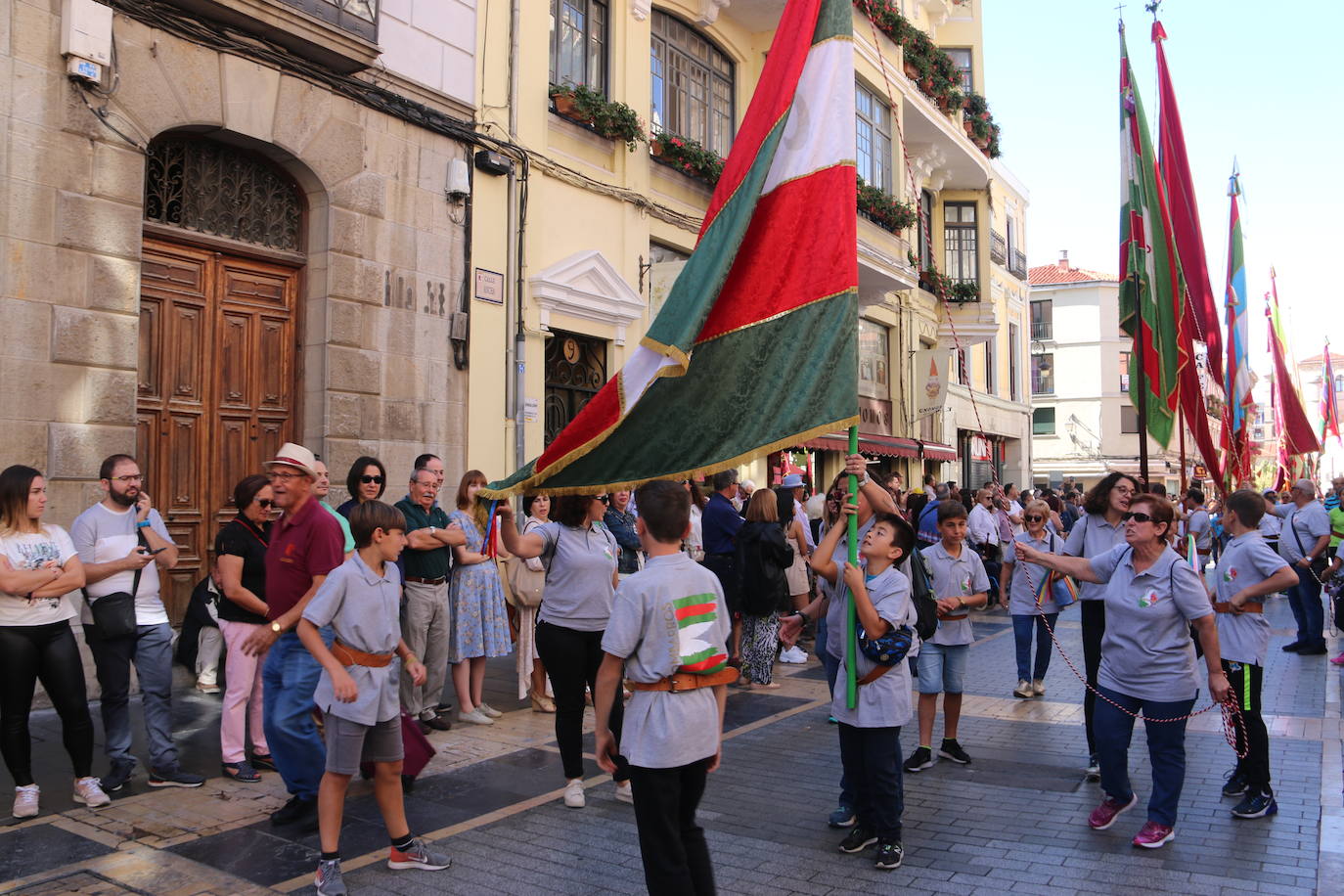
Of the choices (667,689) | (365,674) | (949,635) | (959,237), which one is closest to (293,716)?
(365,674)

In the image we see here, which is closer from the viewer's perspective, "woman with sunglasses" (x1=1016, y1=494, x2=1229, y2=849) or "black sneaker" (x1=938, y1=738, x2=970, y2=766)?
"woman with sunglasses" (x1=1016, y1=494, x2=1229, y2=849)

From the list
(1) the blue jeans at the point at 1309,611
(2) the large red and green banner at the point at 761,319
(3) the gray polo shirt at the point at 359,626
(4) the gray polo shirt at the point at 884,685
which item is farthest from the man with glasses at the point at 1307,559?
(3) the gray polo shirt at the point at 359,626

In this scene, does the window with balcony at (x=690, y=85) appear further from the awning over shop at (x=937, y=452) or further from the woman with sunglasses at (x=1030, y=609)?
the awning over shop at (x=937, y=452)

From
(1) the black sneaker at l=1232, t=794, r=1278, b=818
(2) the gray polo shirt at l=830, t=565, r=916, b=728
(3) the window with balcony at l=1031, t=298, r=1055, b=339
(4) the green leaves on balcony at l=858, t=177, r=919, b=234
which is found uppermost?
(3) the window with balcony at l=1031, t=298, r=1055, b=339

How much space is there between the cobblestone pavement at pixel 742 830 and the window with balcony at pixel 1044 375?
167 feet

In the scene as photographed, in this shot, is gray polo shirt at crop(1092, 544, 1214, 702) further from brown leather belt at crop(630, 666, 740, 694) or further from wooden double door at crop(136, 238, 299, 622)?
wooden double door at crop(136, 238, 299, 622)

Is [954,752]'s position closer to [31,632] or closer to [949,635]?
[949,635]

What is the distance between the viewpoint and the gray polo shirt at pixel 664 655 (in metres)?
3.67

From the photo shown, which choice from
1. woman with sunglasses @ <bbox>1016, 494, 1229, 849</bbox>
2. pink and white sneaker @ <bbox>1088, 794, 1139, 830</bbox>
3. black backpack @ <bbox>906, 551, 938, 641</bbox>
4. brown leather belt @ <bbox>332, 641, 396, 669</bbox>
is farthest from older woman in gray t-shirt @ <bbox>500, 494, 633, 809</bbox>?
woman with sunglasses @ <bbox>1016, 494, 1229, 849</bbox>

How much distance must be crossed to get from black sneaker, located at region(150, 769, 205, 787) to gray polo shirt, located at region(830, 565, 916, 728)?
3605 mm

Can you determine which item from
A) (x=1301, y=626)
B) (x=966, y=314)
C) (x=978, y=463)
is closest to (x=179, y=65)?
(x=1301, y=626)

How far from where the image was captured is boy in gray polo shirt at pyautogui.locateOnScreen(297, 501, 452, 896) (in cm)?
441

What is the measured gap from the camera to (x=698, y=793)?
3.78m

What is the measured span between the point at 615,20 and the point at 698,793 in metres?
12.2
